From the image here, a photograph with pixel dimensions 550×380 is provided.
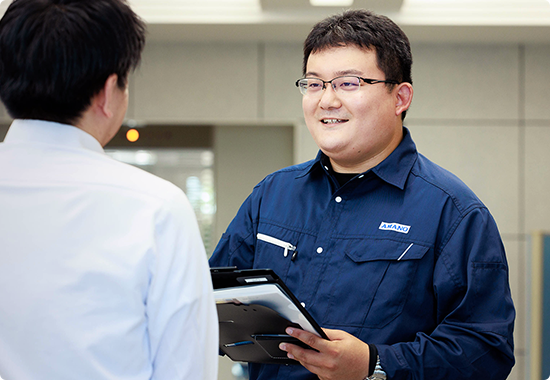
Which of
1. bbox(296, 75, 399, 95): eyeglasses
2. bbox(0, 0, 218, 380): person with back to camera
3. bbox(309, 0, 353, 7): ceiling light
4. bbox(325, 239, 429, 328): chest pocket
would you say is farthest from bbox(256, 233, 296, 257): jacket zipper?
bbox(309, 0, 353, 7): ceiling light

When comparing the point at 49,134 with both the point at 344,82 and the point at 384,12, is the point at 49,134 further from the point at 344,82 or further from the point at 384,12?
the point at 384,12

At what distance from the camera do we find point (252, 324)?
1168mm

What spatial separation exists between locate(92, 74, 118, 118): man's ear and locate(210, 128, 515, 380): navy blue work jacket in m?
0.78

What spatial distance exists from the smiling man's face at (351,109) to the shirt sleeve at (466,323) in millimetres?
335

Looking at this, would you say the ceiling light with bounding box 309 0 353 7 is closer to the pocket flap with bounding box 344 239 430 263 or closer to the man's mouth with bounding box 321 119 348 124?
the man's mouth with bounding box 321 119 348 124

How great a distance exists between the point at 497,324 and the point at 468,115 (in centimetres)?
271

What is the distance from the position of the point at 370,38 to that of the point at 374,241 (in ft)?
1.76

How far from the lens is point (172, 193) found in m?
0.73

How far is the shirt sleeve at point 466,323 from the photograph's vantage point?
1240mm

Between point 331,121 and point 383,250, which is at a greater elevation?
point 331,121

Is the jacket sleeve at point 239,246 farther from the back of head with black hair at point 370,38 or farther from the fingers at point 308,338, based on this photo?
the back of head with black hair at point 370,38

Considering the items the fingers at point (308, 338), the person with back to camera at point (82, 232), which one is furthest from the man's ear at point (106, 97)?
the fingers at point (308, 338)

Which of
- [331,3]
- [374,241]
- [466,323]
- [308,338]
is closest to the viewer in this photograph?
[308,338]

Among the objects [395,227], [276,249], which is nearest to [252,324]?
[276,249]
